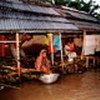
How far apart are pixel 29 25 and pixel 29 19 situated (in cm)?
59

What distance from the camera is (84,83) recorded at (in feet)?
40.2

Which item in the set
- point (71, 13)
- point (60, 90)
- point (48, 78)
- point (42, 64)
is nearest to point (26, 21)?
point (42, 64)

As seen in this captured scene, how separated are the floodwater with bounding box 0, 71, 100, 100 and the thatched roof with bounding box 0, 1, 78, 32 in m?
2.69

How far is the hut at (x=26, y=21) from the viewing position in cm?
1128

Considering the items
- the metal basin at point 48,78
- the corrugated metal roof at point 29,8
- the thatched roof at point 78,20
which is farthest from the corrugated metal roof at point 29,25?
the metal basin at point 48,78

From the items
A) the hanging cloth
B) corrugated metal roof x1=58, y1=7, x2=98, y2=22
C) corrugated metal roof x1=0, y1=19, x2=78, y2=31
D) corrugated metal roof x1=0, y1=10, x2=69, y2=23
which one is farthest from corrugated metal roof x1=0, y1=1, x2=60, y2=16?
the hanging cloth

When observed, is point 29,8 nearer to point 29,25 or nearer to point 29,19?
point 29,19

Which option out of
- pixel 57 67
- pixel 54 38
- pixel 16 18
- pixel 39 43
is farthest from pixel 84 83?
pixel 39 43

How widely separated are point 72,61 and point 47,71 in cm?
323

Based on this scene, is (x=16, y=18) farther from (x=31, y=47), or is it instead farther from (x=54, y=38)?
(x=31, y=47)

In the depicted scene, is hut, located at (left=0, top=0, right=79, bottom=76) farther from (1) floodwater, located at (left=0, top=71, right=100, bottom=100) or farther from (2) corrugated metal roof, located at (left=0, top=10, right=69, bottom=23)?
(1) floodwater, located at (left=0, top=71, right=100, bottom=100)

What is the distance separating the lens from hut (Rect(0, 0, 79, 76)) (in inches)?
444

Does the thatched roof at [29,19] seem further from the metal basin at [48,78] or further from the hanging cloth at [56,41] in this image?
the metal basin at [48,78]

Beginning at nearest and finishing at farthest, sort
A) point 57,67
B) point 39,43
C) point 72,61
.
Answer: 1. point 57,67
2. point 72,61
3. point 39,43
